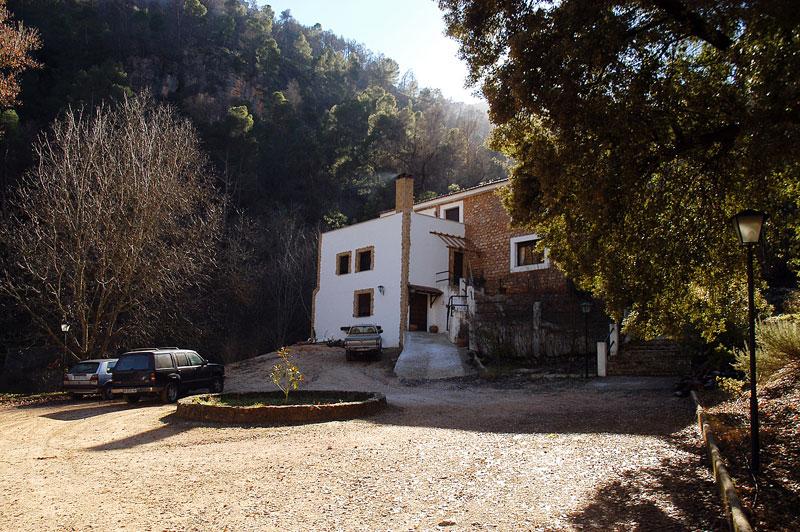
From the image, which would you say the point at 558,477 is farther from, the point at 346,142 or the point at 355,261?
the point at 346,142

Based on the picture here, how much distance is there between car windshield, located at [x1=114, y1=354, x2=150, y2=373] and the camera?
1513 centimetres

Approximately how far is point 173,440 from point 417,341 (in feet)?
51.1

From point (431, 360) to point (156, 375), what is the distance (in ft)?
32.1

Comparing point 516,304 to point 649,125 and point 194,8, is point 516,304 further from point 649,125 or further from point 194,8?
point 194,8

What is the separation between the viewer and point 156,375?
588 inches

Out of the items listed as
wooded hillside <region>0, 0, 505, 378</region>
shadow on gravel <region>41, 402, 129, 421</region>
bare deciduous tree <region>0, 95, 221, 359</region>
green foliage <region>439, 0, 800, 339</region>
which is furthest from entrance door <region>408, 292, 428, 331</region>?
green foliage <region>439, 0, 800, 339</region>

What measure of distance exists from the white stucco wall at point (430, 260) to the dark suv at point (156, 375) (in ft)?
39.9

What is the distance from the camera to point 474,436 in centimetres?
908

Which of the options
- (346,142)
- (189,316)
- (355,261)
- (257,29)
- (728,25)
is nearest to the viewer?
(728,25)

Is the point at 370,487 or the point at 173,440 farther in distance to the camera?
the point at 173,440

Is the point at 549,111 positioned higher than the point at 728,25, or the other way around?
the point at 728,25

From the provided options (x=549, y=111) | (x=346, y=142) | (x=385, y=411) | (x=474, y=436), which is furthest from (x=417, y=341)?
(x=346, y=142)

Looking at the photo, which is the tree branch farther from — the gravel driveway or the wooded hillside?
the wooded hillside

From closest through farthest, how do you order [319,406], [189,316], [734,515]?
[734,515] → [319,406] → [189,316]
